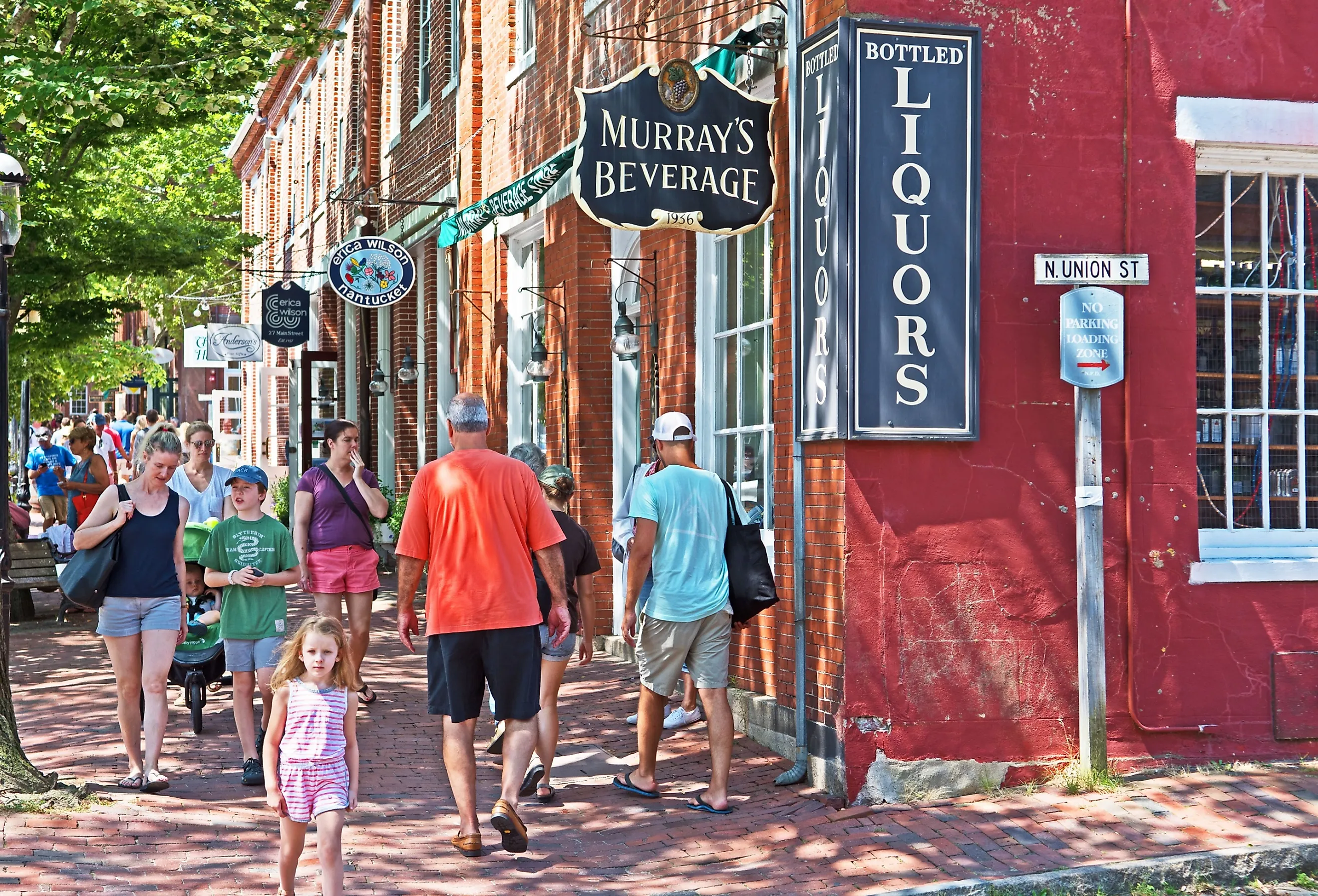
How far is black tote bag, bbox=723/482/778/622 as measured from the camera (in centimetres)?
738

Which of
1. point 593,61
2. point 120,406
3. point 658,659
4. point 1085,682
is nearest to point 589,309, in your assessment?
point 593,61

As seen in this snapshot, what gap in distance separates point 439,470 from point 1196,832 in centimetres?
366

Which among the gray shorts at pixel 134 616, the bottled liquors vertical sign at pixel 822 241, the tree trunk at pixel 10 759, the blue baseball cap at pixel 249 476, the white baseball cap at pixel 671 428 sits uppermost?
the bottled liquors vertical sign at pixel 822 241

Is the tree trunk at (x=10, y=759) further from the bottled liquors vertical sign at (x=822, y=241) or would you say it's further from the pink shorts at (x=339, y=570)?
the bottled liquors vertical sign at (x=822, y=241)

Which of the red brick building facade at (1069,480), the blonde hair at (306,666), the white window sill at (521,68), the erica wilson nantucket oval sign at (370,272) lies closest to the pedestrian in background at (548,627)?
the red brick building facade at (1069,480)

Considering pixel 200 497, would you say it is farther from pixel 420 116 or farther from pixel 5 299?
pixel 420 116

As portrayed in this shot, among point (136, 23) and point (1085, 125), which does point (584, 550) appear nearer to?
point (1085, 125)

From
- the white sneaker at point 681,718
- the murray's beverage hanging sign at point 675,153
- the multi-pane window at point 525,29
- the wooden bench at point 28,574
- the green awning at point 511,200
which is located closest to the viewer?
the murray's beverage hanging sign at point 675,153

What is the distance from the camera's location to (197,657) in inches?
347

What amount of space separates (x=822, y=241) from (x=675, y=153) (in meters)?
1.06

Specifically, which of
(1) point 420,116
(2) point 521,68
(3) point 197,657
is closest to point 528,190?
(3) point 197,657

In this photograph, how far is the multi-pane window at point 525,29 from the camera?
1375 cm

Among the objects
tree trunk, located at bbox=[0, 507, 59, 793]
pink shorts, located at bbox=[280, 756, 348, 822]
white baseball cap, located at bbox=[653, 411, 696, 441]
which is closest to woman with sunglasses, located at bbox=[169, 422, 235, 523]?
tree trunk, located at bbox=[0, 507, 59, 793]

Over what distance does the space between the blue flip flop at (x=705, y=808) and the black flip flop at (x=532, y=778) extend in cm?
77
